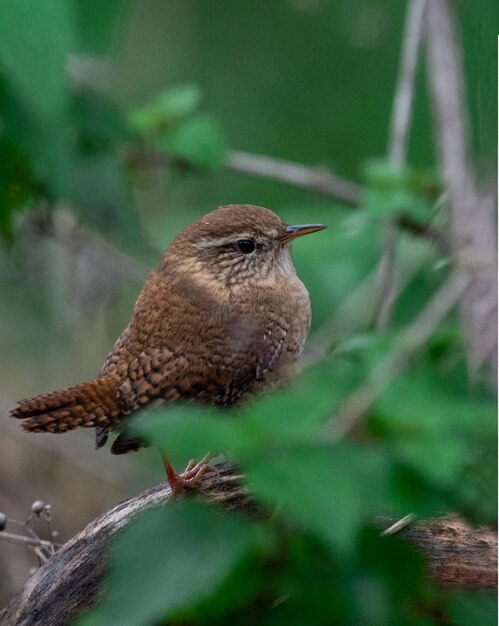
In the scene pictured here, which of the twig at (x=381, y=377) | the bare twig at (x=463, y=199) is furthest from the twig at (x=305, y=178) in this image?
the twig at (x=381, y=377)

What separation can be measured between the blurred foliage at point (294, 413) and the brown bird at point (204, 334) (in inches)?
11.3

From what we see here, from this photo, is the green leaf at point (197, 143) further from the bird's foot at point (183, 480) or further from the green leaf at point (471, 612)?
the green leaf at point (471, 612)

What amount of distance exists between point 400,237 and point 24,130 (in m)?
1.44

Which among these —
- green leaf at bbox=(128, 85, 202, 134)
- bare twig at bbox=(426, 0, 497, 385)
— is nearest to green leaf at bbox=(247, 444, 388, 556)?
bare twig at bbox=(426, 0, 497, 385)

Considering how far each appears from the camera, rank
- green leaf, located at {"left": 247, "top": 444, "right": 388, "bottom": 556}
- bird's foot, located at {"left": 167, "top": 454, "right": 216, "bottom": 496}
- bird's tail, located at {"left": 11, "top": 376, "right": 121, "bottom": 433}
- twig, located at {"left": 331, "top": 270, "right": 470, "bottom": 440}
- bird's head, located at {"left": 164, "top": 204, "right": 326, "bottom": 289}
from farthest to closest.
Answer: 1. bird's head, located at {"left": 164, "top": 204, "right": 326, "bottom": 289}
2. bird's foot, located at {"left": 167, "top": 454, "right": 216, "bottom": 496}
3. bird's tail, located at {"left": 11, "top": 376, "right": 121, "bottom": 433}
4. twig, located at {"left": 331, "top": 270, "right": 470, "bottom": 440}
5. green leaf, located at {"left": 247, "top": 444, "right": 388, "bottom": 556}

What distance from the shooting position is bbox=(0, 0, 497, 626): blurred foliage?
1.26m

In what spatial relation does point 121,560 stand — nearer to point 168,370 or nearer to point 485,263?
point 485,263

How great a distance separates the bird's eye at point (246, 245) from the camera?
3143 millimetres

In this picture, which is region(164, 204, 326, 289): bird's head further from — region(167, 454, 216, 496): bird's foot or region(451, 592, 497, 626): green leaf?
region(451, 592, 497, 626): green leaf

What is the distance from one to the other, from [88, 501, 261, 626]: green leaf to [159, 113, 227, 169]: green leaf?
2575 mm

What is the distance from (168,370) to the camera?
261cm

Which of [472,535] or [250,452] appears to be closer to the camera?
[250,452]

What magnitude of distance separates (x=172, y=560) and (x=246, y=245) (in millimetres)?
1940

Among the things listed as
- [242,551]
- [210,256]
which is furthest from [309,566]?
[210,256]
